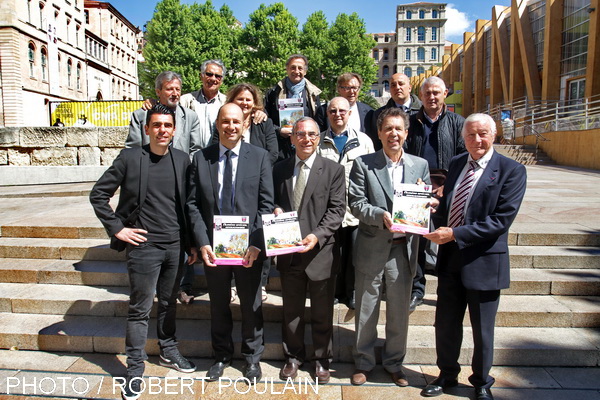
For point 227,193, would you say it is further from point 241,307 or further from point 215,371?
point 215,371

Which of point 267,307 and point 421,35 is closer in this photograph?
point 267,307

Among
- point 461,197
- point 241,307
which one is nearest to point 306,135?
point 461,197

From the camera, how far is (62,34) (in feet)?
128

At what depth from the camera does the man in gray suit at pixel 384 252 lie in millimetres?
3486

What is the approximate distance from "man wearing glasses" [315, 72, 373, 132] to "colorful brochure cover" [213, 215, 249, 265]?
196 cm

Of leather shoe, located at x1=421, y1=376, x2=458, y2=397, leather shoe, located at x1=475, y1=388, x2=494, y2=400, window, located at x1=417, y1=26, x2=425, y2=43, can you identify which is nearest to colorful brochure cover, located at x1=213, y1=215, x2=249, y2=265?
leather shoe, located at x1=421, y1=376, x2=458, y2=397

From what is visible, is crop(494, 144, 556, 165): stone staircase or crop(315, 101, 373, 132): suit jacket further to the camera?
crop(494, 144, 556, 165): stone staircase

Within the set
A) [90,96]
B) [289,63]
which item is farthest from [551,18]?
[90,96]

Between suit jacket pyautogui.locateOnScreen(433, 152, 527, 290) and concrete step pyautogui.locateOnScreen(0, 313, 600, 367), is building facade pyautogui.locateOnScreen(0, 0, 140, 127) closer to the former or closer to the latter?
concrete step pyautogui.locateOnScreen(0, 313, 600, 367)

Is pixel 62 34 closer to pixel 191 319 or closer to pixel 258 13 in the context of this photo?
pixel 258 13

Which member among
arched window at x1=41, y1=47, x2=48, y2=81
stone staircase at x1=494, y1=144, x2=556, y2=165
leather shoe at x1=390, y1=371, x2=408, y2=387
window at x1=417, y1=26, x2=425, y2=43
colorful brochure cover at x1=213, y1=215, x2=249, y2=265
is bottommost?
leather shoe at x1=390, y1=371, x2=408, y2=387

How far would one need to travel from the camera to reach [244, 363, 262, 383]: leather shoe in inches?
144

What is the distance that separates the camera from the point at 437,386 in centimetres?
346

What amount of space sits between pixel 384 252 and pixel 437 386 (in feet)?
3.82
